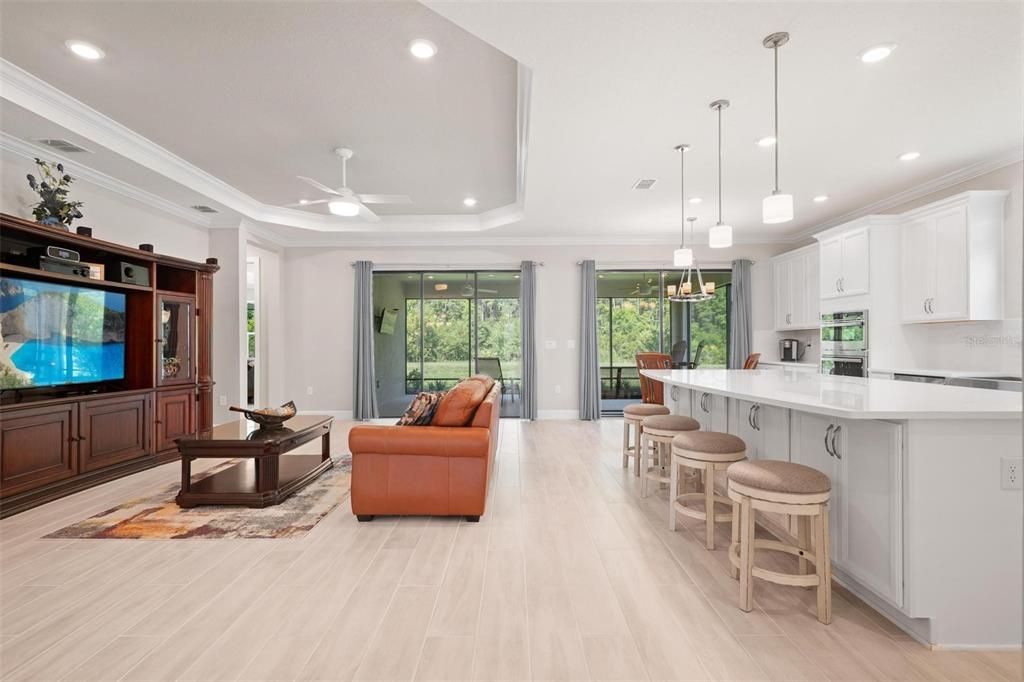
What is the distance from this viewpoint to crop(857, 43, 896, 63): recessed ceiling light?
2580mm

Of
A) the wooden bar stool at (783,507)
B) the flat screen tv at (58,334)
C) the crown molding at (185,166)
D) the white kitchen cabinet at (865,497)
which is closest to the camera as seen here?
the white kitchen cabinet at (865,497)

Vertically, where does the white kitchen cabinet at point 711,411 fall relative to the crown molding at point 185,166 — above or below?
below

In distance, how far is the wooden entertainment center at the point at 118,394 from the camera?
3.29 m

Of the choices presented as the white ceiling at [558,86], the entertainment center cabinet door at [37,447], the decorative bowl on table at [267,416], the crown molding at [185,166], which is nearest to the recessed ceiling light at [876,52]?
the white ceiling at [558,86]

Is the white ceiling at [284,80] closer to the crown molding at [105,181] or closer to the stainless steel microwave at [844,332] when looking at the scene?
the crown molding at [105,181]

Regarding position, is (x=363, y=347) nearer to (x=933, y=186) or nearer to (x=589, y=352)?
(x=589, y=352)

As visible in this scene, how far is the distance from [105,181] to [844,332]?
8.02m

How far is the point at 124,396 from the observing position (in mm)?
4094

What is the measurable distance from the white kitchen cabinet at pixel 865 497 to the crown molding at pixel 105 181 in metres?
5.92

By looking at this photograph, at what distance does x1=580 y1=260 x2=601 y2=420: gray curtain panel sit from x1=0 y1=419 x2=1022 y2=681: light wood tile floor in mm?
4137

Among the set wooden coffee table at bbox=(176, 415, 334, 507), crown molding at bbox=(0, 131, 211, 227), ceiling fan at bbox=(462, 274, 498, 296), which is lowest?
wooden coffee table at bbox=(176, 415, 334, 507)

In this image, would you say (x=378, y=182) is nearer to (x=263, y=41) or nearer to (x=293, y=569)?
(x=263, y=41)

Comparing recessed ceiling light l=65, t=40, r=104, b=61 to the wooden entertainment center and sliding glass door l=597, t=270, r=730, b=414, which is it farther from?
sliding glass door l=597, t=270, r=730, b=414

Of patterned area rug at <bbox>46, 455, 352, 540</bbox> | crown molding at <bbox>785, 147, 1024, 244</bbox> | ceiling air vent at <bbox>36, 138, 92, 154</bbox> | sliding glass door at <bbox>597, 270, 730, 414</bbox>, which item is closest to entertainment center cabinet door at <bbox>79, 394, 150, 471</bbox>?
patterned area rug at <bbox>46, 455, 352, 540</bbox>
